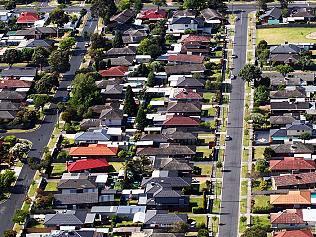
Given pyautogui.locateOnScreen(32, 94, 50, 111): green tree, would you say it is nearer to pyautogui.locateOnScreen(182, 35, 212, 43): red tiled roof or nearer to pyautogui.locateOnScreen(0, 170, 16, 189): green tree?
pyautogui.locateOnScreen(0, 170, 16, 189): green tree

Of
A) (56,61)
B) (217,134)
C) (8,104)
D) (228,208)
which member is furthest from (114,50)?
(228,208)

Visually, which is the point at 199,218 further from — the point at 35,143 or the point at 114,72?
the point at 114,72

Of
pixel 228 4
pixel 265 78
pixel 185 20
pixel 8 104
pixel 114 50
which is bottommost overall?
pixel 8 104

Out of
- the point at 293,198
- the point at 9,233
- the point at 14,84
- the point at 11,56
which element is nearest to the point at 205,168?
the point at 293,198

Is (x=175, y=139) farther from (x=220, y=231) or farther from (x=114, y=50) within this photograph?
(x=114, y=50)

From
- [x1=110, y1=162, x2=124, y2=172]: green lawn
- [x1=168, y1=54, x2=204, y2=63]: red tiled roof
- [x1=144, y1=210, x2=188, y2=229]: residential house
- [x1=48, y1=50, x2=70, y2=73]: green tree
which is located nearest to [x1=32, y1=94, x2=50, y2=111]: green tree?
[x1=48, y1=50, x2=70, y2=73]: green tree

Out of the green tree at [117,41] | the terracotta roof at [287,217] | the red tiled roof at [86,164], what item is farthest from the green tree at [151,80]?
the terracotta roof at [287,217]
